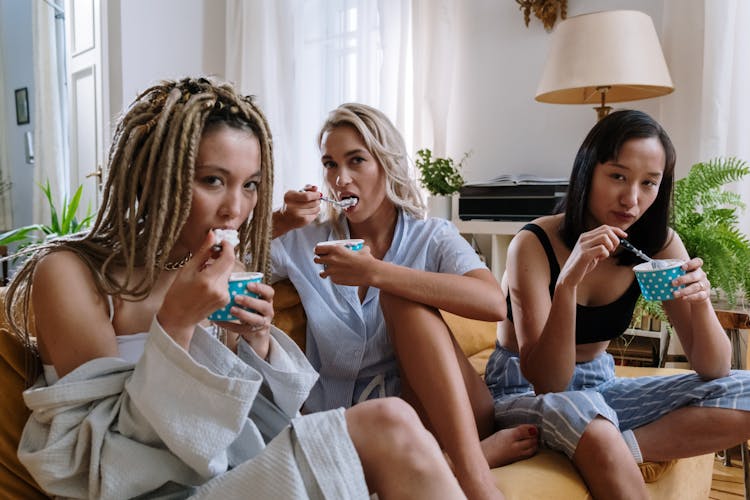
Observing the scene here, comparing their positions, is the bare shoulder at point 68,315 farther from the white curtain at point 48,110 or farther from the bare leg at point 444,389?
the white curtain at point 48,110

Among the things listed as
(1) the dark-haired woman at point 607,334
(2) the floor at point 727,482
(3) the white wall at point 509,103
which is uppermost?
(3) the white wall at point 509,103

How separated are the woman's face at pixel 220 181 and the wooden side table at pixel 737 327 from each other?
5.17 feet

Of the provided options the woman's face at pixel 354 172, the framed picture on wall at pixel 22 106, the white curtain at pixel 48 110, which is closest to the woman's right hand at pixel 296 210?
the woman's face at pixel 354 172

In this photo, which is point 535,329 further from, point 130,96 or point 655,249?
point 130,96

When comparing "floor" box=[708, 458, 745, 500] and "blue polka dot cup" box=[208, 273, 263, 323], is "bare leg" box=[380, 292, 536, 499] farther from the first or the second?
"floor" box=[708, 458, 745, 500]

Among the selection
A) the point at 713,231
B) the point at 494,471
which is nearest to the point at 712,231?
the point at 713,231

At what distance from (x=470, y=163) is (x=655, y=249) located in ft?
6.38

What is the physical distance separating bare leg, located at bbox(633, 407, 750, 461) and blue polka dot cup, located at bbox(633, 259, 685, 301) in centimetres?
29

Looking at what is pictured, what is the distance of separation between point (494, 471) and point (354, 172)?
78 centimetres

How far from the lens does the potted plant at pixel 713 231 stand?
207 cm

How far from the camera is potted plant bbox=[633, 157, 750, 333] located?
2066 millimetres

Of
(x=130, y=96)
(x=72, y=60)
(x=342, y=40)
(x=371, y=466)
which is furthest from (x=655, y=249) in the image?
(x=72, y=60)

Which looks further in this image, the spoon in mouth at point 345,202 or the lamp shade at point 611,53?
the lamp shade at point 611,53

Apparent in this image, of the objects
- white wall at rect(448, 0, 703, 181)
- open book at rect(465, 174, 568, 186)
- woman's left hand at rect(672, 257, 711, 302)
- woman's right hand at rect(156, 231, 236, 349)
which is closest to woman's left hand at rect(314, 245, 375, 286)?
woman's right hand at rect(156, 231, 236, 349)
